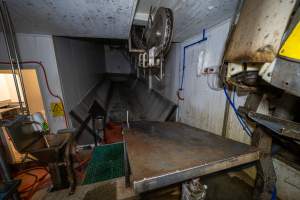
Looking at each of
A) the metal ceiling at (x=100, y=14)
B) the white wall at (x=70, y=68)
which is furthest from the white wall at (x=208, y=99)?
the white wall at (x=70, y=68)

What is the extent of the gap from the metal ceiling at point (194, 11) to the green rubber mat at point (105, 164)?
73.2 inches

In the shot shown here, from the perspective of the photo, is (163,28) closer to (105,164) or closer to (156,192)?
(156,192)

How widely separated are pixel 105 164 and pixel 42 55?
1822 mm

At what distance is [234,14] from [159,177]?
Result: 1629 millimetres

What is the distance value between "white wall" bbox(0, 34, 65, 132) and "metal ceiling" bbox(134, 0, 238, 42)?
1.39 metres

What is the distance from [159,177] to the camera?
1.90 feet

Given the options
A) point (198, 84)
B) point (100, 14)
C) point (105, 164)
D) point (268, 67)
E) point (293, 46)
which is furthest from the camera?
point (198, 84)

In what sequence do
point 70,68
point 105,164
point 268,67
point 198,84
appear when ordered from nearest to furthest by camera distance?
point 268,67 → point 105,164 → point 198,84 → point 70,68

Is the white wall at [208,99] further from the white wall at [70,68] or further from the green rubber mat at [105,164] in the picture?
the white wall at [70,68]

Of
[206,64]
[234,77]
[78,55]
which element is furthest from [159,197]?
[78,55]

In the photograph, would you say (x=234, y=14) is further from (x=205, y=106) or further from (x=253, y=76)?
(x=205, y=106)

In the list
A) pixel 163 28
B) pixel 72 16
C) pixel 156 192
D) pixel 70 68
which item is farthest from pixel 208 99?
pixel 70 68

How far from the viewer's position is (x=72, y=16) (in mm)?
1164

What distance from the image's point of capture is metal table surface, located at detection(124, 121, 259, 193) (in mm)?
599
